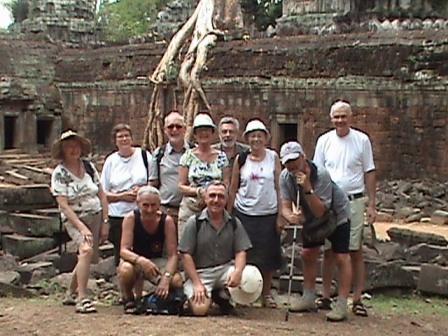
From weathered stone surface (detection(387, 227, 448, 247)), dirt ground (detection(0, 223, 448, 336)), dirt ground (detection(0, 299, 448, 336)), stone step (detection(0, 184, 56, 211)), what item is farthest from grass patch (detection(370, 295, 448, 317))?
stone step (detection(0, 184, 56, 211))

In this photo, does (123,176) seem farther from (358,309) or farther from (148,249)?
(358,309)

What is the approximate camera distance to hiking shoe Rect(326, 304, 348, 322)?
8492mm

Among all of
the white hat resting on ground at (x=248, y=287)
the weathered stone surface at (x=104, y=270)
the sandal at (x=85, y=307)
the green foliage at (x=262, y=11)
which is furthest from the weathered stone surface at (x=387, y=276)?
the green foliage at (x=262, y=11)

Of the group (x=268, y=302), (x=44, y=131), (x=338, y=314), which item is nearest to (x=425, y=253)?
Answer: (x=268, y=302)

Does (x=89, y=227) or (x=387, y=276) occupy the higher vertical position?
(x=89, y=227)

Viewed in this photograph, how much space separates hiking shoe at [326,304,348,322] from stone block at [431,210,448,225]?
40.0ft

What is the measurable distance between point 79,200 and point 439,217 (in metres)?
→ 13.0

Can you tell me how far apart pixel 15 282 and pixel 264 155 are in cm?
331

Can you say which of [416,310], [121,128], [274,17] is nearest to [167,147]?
[121,128]

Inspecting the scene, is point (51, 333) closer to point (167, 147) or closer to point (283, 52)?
point (167, 147)

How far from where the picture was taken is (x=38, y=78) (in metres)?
33.5

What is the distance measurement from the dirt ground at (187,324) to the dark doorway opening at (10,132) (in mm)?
23791

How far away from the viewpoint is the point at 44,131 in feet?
111

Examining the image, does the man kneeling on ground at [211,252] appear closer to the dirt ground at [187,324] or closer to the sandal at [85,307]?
the dirt ground at [187,324]
